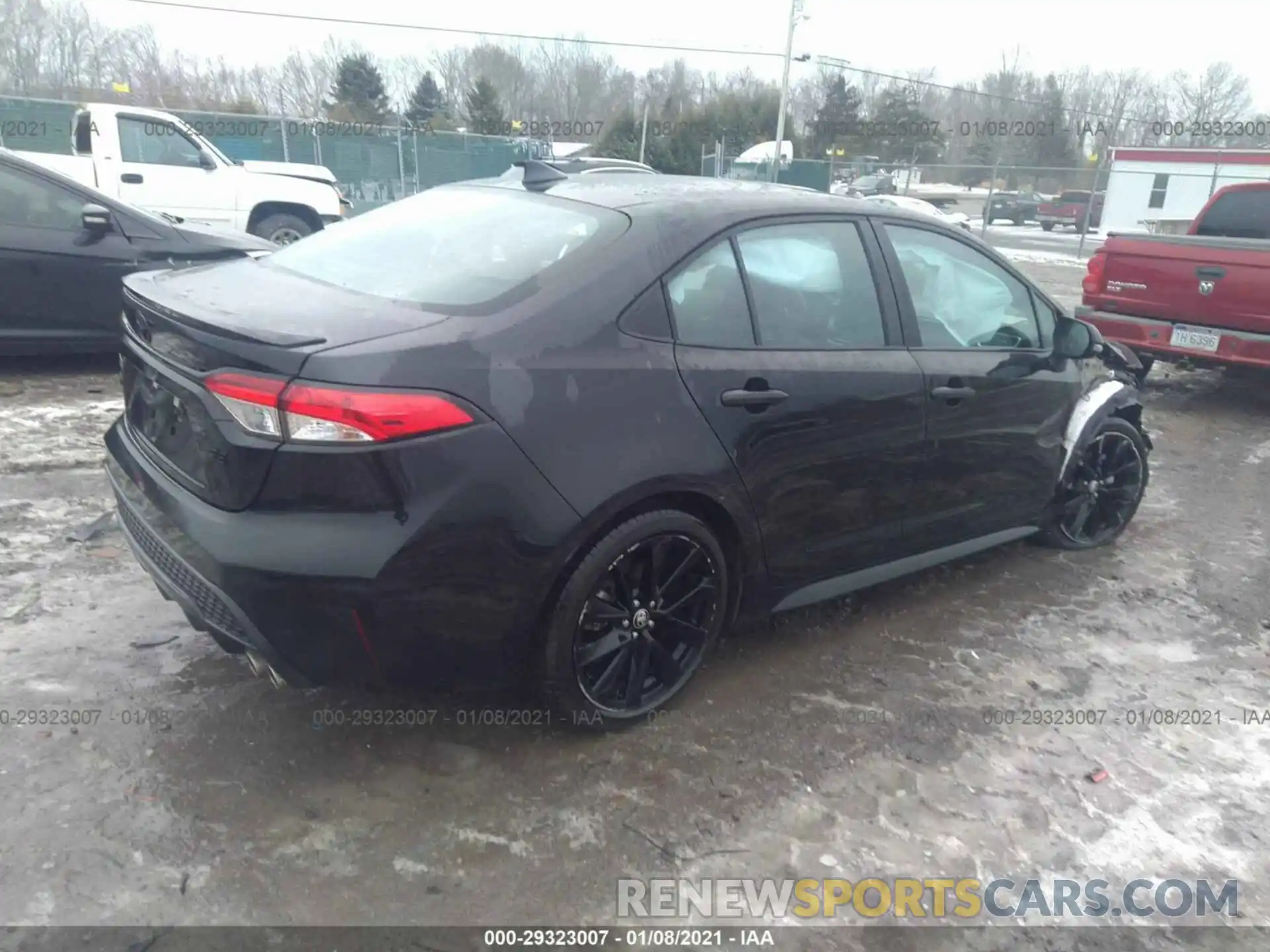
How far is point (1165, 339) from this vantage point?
297 inches

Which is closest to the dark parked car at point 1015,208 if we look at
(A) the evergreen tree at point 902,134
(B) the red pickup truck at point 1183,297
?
(A) the evergreen tree at point 902,134

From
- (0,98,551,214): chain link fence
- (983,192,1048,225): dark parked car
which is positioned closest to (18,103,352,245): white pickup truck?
(0,98,551,214): chain link fence

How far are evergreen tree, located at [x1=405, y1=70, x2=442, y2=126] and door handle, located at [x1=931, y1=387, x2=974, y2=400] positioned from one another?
42.4 m

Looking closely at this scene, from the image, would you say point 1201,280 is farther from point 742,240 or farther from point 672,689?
point 672,689

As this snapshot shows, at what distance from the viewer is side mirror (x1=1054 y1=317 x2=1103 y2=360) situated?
416 centimetres

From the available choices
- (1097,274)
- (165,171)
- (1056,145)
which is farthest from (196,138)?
(1056,145)

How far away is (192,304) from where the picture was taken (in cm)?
273

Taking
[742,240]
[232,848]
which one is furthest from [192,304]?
[742,240]

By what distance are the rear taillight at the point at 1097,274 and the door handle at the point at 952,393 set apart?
500 centimetres

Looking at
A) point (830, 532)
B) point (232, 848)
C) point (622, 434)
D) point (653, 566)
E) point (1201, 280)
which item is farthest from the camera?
point (1201, 280)

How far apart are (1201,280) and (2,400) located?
833 centimetres

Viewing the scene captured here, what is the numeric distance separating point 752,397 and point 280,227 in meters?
10.4

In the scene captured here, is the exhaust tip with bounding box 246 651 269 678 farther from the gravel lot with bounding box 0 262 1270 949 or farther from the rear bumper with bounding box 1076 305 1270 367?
the rear bumper with bounding box 1076 305 1270 367

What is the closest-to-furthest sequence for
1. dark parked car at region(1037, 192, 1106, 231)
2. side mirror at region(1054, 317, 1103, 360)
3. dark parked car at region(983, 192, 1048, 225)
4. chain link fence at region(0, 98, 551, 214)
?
1. side mirror at region(1054, 317, 1103, 360)
2. chain link fence at region(0, 98, 551, 214)
3. dark parked car at region(1037, 192, 1106, 231)
4. dark parked car at region(983, 192, 1048, 225)
